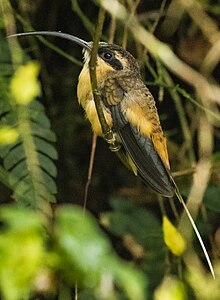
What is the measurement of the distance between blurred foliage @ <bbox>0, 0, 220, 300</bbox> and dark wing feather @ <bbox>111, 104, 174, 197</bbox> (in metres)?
0.13

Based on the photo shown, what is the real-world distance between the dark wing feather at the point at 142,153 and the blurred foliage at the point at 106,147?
13 cm

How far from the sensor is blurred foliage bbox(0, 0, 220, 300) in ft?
8.79

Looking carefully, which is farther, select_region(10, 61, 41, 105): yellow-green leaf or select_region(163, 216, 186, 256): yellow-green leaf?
select_region(163, 216, 186, 256): yellow-green leaf

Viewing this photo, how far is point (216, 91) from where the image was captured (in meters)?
3.11

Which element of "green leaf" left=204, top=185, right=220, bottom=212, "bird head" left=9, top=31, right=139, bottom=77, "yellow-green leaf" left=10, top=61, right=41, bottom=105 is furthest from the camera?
"green leaf" left=204, top=185, right=220, bottom=212

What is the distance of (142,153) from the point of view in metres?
2.66

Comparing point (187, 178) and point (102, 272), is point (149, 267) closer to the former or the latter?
point (187, 178)

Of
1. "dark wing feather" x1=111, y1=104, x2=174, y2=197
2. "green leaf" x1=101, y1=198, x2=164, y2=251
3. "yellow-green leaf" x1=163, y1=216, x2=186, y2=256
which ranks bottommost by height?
"green leaf" x1=101, y1=198, x2=164, y2=251

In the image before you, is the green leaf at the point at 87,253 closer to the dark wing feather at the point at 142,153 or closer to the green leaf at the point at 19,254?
the green leaf at the point at 19,254

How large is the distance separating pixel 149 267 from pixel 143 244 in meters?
0.11

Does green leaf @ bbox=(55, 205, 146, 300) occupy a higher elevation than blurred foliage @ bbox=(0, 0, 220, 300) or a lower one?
higher

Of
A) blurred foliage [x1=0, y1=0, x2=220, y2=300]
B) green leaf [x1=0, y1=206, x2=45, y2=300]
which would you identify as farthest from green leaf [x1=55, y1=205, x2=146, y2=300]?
blurred foliage [x1=0, y1=0, x2=220, y2=300]

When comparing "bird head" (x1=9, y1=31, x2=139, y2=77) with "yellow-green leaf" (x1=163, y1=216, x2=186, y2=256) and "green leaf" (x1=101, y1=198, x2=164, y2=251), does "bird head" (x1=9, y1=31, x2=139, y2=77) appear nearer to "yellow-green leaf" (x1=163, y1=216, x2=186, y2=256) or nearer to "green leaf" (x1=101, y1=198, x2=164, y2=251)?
"green leaf" (x1=101, y1=198, x2=164, y2=251)

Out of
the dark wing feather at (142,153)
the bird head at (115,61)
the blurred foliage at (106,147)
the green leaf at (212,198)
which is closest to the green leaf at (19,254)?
the blurred foliage at (106,147)
